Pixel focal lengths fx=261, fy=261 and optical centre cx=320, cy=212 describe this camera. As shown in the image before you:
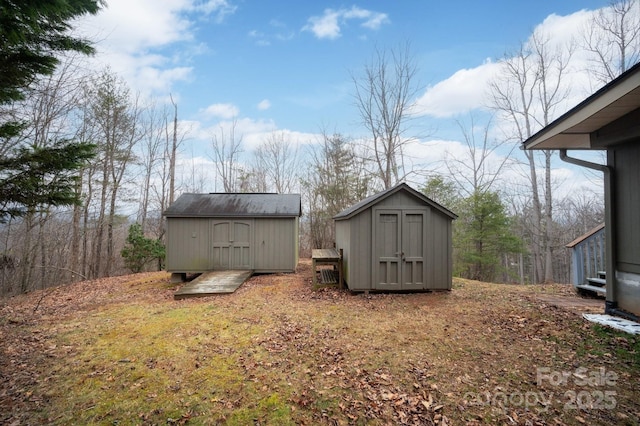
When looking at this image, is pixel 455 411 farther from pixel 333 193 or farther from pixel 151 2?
pixel 333 193

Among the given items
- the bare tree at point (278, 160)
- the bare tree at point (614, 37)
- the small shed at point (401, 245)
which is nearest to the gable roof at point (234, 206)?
the small shed at point (401, 245)

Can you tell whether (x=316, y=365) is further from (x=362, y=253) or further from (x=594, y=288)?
(x=594, y=288)

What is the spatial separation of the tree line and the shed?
28.2 feet

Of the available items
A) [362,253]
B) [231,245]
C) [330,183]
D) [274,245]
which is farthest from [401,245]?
[330,183]

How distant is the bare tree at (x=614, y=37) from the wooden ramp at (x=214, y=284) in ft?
51.4

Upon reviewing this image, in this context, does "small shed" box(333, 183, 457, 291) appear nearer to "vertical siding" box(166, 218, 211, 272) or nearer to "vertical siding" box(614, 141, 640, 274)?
"vertical siding" box(614, 141, 640, 274)

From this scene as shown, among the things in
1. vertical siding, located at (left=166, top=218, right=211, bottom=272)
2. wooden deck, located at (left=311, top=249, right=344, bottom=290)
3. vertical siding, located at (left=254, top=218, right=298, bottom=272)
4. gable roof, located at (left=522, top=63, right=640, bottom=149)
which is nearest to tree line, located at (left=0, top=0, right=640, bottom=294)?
vertical siding, located at (left=166, top=218, right=211, bottom=272)

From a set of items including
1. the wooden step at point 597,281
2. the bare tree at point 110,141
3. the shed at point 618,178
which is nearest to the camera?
the shed at point 618,178

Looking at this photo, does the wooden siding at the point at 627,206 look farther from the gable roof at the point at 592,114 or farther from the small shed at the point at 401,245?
the small shed at the point at 401,245

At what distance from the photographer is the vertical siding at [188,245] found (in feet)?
31.4

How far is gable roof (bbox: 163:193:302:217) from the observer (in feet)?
32.0

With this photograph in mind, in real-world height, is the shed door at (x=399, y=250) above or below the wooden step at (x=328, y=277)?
above

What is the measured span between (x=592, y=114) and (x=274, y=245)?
8912mm

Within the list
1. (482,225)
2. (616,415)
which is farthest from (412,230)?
(482,225)
